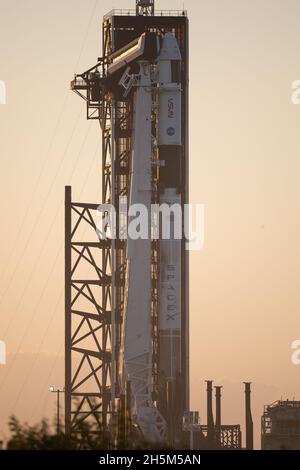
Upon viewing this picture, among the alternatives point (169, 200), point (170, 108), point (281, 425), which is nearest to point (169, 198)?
point (169, 200)

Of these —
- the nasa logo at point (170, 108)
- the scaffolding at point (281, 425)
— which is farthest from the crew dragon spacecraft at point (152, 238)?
the scaffolding at point (281, 425)

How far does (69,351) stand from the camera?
144m

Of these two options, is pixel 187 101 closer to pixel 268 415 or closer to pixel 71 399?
pixel 71 399

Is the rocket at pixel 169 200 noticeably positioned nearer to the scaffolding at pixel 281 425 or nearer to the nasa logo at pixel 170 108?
the nasa logo at pixel 170 108

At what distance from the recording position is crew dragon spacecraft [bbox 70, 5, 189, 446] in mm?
133500

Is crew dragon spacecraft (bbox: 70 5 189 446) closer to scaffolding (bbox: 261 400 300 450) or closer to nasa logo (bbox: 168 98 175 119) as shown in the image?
nasa logo (bbox: 168 98 175 119)

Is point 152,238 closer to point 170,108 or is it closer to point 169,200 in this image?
point 169,200

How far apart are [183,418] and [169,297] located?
713cm

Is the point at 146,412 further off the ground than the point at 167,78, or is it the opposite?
the point at 167,78

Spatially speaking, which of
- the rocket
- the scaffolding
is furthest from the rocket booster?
the scaffolding

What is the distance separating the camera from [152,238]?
136m

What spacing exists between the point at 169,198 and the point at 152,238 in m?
2.45
